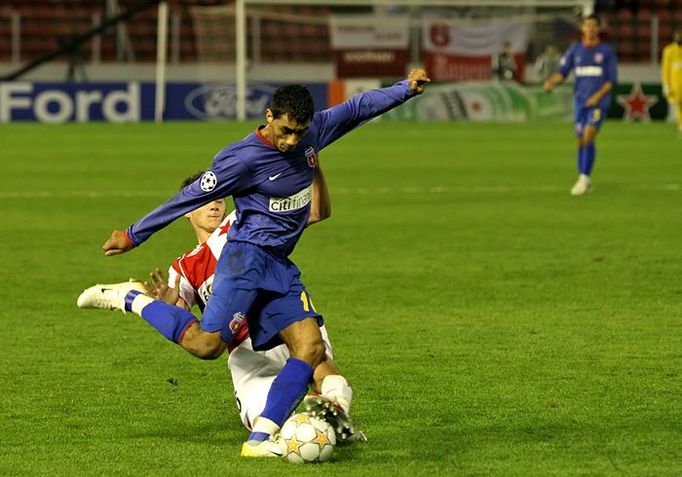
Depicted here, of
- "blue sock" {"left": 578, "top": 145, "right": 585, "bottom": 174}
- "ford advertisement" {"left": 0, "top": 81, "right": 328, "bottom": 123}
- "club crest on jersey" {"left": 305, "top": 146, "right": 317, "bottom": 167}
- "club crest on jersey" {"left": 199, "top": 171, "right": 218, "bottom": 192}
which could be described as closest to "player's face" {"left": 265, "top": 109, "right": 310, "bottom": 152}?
"club crest on jersey" {"left": 305, "top": 146, "right": 317, "bottom": 167}

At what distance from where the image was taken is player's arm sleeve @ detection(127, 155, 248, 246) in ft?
20.9

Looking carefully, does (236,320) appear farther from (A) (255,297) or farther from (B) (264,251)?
(B) (264,251)

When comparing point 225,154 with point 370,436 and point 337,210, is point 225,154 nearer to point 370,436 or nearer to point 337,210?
point 370,436

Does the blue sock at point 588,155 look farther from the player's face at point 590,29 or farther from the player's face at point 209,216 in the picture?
the player's face at point 209,216

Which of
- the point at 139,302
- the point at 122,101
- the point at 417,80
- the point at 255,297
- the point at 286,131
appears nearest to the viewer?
the point at 286,131

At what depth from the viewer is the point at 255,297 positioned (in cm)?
643

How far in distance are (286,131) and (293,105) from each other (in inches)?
5.3

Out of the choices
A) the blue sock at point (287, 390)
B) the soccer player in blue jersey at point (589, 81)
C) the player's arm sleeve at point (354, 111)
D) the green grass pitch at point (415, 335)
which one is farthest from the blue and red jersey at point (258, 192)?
the soccer player in blue jersey at point (589, 81)

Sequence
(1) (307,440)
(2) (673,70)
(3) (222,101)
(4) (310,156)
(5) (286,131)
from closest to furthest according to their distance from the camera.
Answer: (1) (307,440) < (5) (286,131) < (4) (310,156) < (2) (673,70) < (3) (222,101)

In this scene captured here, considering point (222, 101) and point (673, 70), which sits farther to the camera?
point (222, 101)

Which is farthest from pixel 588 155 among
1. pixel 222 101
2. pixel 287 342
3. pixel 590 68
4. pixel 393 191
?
pixel 222 101

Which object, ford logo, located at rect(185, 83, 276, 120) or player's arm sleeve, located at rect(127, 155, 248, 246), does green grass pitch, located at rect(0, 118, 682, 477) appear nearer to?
player's arm sleeve, located at rect(127, 155, 248, 246)

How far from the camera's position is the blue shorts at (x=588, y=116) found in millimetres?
19161

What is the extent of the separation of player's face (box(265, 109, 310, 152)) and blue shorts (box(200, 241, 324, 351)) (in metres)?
0.47
